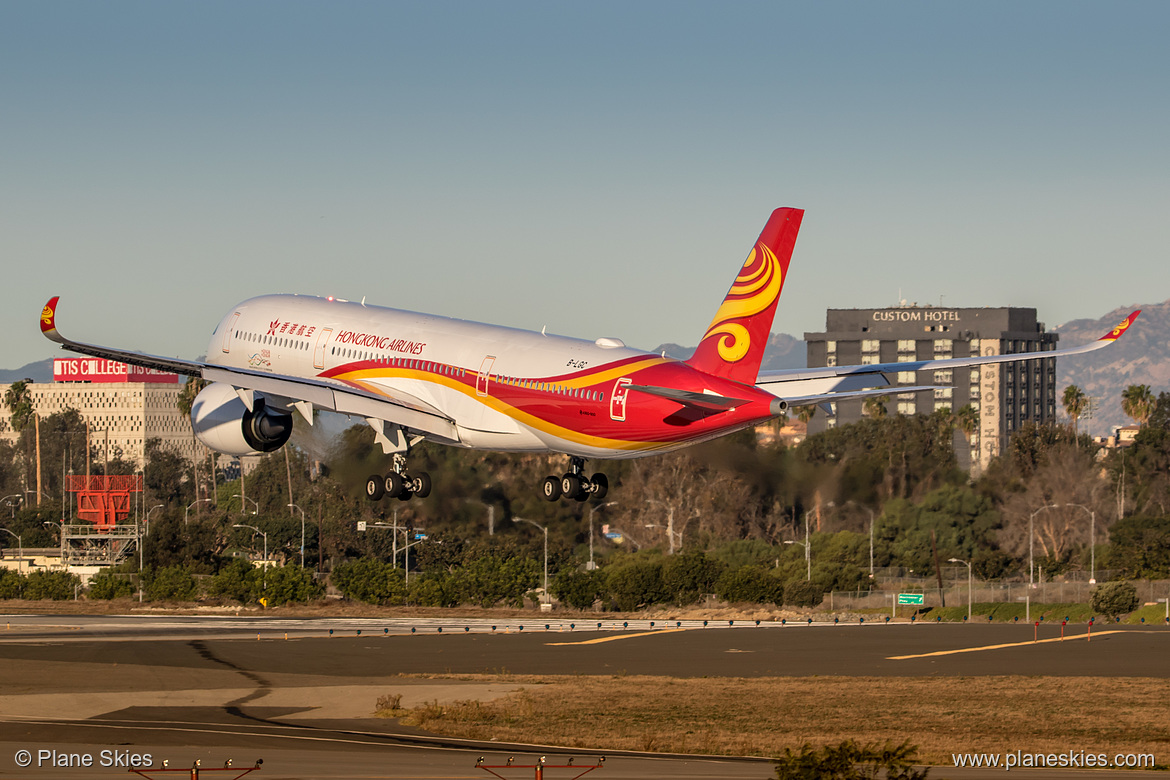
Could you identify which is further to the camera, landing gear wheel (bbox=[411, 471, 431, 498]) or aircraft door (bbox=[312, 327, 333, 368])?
aircraft door (bbox=[312, 327, 333, 368])

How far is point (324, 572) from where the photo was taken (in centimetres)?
16650

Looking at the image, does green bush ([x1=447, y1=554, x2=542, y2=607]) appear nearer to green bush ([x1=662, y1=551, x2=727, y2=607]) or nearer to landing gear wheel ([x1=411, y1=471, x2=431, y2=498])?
green bush ([x1=662, y1=551, x2=727, y2=607])

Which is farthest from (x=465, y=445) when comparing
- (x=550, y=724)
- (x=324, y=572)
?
(x=324, y=572)

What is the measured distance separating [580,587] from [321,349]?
247 ft

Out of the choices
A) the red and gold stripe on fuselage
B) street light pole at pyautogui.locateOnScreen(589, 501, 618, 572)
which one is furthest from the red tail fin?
street light pole at pyautogui.locateOnScreen(589, 501, 618, 572)

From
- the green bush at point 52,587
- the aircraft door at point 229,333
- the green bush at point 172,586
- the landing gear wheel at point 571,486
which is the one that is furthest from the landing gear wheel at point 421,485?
the green bush at point 52,587

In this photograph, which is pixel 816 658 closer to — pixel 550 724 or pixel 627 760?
pixel 550 724

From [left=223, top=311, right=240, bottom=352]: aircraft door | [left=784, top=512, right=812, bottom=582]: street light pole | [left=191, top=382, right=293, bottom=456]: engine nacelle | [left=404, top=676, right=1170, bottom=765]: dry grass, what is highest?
[left=223, top=311, right=240, bottom=352]: aircraft door

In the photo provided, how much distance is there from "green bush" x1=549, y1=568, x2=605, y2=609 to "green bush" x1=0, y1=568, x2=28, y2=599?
56.4 m

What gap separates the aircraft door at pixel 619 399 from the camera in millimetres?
53281

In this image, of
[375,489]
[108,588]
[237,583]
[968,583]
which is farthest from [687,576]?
[375,489]

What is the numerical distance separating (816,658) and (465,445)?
41.5m

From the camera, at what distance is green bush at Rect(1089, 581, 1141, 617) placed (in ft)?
449

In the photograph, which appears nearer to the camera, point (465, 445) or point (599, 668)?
point (465, 445)
